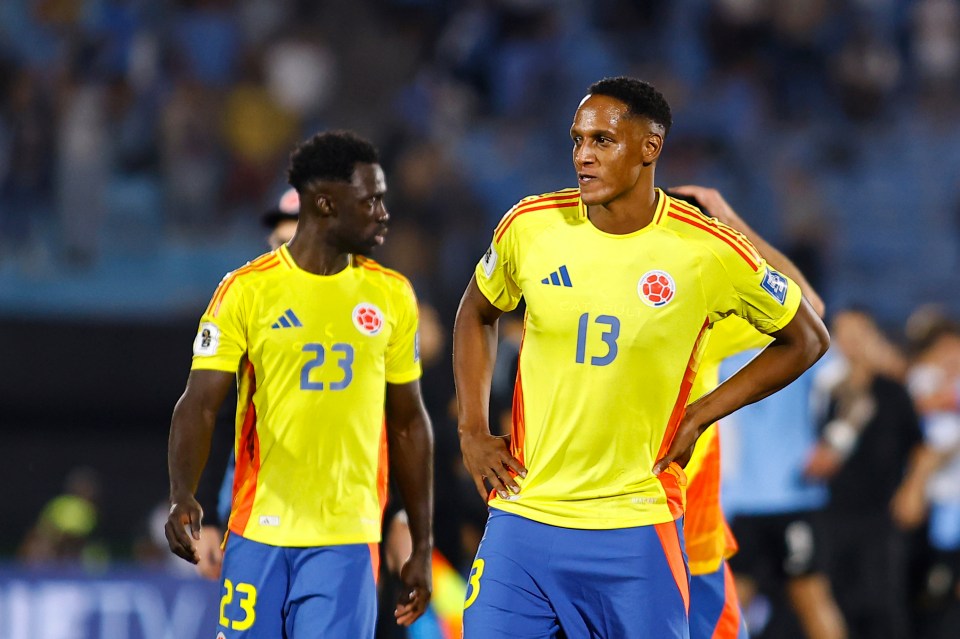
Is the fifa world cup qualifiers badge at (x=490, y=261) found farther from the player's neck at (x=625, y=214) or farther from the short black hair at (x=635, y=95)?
the short black hair at (x=635, y=95)

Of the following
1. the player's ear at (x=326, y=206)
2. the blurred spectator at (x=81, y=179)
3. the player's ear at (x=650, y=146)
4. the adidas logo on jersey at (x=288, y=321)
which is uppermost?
the blurred spectator at (x=81, y=179)

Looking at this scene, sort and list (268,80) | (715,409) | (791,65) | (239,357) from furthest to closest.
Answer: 1. (791,65)
2. (268,80)
3. (239,357)
4. (715,409)

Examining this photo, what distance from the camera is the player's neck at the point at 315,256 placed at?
200 inches

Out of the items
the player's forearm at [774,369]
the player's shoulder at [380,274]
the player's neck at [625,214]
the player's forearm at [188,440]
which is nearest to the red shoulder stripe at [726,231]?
the player's neck at [625,214]

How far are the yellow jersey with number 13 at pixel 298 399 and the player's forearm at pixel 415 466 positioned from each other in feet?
0.55

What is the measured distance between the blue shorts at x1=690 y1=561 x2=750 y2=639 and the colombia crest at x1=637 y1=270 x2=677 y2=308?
5.00ft

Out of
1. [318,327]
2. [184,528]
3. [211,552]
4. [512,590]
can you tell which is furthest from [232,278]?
[512,590]

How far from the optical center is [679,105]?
49.8 ft

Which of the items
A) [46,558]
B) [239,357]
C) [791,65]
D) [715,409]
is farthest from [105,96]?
[715,409]

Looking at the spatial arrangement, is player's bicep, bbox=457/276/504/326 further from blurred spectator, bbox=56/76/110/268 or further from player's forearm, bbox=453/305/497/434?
blurred spectator, bbox=56/76/110/268

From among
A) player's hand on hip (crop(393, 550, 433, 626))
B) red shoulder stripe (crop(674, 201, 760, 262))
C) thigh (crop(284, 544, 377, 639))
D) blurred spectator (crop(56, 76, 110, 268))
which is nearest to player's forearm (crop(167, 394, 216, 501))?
thigh (crop(284, 544, 377, 639))

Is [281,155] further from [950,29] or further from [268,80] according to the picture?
[950,29]

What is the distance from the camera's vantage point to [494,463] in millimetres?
4344

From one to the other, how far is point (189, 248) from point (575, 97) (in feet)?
14.3
